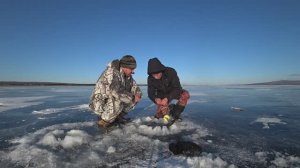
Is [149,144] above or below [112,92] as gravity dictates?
below

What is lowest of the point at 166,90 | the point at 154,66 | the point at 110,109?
the point at 110,109

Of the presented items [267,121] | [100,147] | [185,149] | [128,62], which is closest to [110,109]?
[128,62]

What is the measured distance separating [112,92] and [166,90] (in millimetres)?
1684

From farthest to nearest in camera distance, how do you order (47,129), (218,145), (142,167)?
(47,129), (218,145), (142,167)

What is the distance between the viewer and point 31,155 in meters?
3.25

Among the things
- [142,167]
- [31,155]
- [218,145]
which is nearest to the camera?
[142,167]

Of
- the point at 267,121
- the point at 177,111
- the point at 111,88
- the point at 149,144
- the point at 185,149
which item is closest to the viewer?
the point at 185,149

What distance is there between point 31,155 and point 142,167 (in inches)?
56.6

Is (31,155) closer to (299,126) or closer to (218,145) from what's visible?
(218,145)

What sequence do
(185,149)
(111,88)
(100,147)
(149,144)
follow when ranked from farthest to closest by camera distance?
(111,88), (149,144), (100,147), (185,149)

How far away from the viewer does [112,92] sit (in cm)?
486

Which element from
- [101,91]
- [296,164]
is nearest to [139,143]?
[101,91]

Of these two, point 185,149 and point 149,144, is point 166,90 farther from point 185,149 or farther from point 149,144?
point 185,149

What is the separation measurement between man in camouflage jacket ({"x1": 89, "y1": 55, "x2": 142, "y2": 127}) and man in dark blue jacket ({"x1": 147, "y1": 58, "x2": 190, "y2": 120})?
2.69ft
